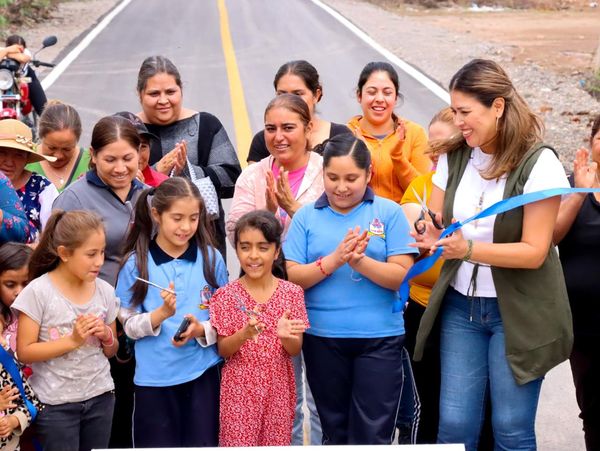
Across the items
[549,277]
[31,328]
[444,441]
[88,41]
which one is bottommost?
[444,441]

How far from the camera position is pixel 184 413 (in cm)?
469

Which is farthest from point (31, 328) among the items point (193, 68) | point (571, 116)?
point (193, 68)

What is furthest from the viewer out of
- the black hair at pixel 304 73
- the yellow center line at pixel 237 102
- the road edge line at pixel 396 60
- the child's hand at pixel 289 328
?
the road edge line at pixel 396 60

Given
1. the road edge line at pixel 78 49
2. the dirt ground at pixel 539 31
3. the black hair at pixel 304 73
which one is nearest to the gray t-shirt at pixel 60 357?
the black hair at pixel 304 73

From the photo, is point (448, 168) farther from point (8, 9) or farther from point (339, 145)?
point (8, 9)

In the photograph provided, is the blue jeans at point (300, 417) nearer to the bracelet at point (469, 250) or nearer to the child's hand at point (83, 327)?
the child's hand at point (83, 327)

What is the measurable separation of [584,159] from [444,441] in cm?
150

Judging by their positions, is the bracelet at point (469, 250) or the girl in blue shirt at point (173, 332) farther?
the girl in blue shirt at point (173, 332)

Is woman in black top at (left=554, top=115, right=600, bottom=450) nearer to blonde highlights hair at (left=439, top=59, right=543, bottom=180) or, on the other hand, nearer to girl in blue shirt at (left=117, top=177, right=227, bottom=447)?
blonde highlights hair at (left=439, top=59, right=543, bottom=180)

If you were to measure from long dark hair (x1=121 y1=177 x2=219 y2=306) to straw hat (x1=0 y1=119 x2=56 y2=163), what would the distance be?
0.81 metres

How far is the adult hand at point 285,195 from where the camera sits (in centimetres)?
504

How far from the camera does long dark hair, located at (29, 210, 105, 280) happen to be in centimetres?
437

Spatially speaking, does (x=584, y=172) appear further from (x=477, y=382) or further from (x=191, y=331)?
(x=191, y=331)

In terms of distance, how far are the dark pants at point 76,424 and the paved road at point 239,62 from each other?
8.84ft
